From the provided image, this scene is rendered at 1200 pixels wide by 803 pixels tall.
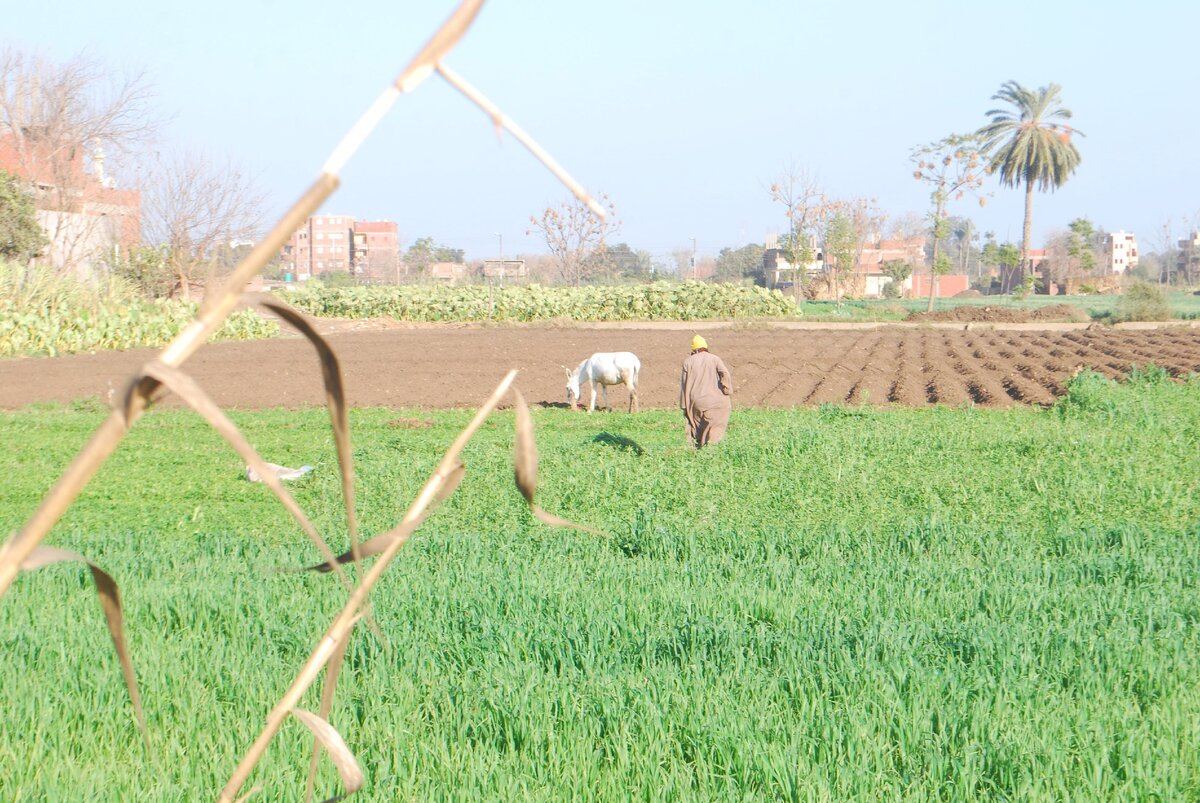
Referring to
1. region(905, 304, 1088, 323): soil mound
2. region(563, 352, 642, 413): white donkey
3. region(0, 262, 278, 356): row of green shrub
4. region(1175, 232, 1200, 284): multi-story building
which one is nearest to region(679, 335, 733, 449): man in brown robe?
region(563, 352, 642, 413): white donkey

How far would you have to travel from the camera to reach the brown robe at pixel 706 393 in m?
13.3

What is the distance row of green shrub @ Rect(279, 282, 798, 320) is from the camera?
163ft

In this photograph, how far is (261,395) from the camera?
21.4 metres

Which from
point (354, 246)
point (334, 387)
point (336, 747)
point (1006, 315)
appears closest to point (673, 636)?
point (336, 747)

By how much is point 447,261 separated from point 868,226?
41878 millimetres

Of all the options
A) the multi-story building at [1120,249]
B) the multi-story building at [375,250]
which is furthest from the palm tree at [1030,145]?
the multi-story building at [1120,249]

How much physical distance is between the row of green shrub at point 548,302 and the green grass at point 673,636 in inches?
1501

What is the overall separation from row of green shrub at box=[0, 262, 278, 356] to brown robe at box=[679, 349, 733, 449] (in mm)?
16681

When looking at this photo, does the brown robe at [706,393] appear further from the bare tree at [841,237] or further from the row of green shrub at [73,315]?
the bare tree at [841,237]

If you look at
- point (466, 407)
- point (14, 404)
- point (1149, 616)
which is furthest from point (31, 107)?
point (1149, 616)

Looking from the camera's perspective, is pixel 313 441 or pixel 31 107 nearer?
pixel 313 441

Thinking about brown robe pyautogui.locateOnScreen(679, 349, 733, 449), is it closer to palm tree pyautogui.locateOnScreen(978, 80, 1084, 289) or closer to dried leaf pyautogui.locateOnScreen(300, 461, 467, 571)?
dried leaf pyautogui.locateOnScreen(300, 461, 467, 571)

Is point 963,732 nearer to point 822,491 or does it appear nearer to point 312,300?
point 822,491

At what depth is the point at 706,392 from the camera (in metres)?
13.3
